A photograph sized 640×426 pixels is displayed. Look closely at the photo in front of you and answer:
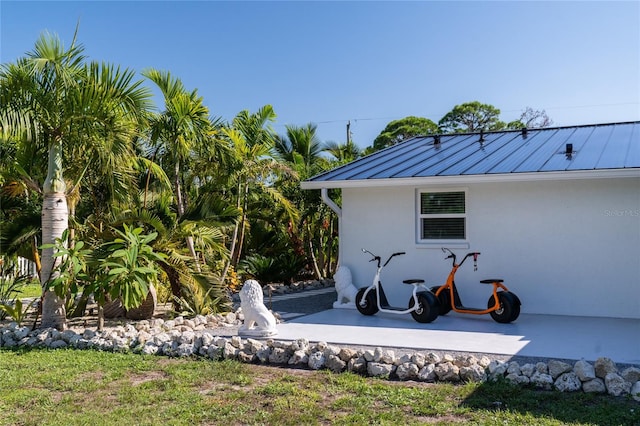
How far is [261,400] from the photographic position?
5250mm

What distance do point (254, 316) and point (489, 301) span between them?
12.4 ft

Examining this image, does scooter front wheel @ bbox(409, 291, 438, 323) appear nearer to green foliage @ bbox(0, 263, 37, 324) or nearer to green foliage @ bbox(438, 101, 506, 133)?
green foliage @ bbox(0, 263, 37, 324)

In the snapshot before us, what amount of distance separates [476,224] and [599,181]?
2.09 m

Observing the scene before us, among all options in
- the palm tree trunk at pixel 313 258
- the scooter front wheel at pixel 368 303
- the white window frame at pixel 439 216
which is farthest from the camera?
the palm tree trunk at pixel 313 258

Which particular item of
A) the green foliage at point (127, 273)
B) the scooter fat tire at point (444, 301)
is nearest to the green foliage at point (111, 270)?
the green foliage at point (127, 273)

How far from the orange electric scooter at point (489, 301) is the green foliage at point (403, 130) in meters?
21.6

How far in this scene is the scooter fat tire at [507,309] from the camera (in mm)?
8680

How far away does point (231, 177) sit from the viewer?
479 inches

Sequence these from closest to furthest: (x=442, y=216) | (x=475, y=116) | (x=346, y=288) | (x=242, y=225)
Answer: (x=442, y=216)
(x=346, y=288)
(x=242, y=225)
(x=475, y=116)

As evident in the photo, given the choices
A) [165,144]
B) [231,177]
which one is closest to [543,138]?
[231,177]

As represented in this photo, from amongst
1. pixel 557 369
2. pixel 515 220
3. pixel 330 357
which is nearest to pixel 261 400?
Result: pixel 330 357

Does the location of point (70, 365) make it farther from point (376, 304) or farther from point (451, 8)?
point (451, 8)

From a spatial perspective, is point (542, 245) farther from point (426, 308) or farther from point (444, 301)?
point (426, 308)

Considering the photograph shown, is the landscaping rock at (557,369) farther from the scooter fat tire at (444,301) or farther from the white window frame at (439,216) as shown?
the white window frame at (439,216)
